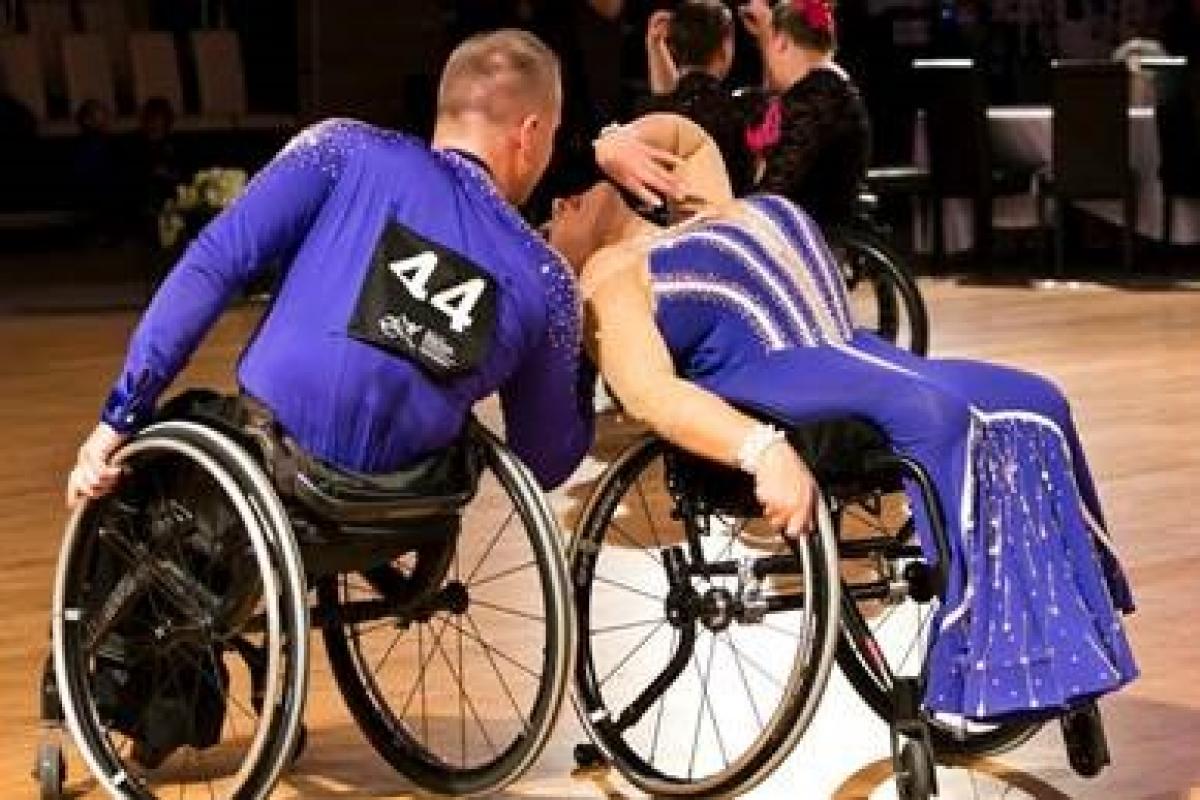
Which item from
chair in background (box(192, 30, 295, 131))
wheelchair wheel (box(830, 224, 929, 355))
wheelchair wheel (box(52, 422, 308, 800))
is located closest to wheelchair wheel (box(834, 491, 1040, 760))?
wheelchair wheel (box(52, 422, 308, 800))

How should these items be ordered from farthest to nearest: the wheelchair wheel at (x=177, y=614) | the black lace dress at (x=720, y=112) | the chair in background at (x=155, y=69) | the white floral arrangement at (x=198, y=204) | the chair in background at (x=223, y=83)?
1. the chair in background at (x=223, y=83)
2. the chair in background at (x=155, y=69)
3. the white floral arrangement at (x=198, y=204)
4. the black lace dress at (x=720, y=112)
5. the wheelchair wheel at (x=177, y=614)

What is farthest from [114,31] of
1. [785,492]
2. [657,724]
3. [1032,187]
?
[785,492]

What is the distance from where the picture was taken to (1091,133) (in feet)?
34.3

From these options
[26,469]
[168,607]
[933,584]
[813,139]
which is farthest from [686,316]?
[26,469]

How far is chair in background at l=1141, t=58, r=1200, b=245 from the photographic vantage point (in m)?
10.6

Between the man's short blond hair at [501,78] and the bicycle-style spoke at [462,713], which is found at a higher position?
the man's short blond hair at [501,78]

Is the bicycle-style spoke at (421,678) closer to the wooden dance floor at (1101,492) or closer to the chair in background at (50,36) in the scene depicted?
the wooden dance floor at (1101,492)

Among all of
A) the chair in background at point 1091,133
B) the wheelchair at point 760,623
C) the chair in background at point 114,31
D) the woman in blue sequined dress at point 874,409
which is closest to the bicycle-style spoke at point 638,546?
the wheelchair at point 760,623

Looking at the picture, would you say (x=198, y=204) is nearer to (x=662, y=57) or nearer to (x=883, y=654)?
(x=662, y=57)

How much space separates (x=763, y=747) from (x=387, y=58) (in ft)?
28.8

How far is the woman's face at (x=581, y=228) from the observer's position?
156 inches

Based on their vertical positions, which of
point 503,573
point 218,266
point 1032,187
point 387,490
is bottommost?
point 1032,187

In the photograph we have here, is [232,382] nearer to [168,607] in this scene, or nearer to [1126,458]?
[1126,458]

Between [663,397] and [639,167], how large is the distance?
19.1 inches
